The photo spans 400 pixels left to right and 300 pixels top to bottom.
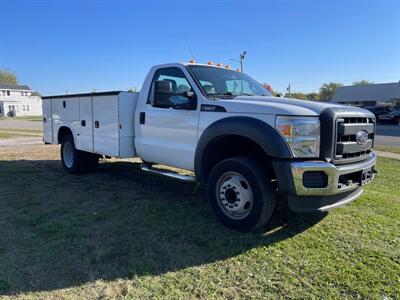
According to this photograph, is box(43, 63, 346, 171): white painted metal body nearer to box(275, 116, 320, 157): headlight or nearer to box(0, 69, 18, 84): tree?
box(275, 116, 320, 157): headlight

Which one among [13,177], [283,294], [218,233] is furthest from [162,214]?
[13,177]

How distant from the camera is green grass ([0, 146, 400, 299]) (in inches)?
121

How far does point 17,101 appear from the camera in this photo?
75938 millimetres

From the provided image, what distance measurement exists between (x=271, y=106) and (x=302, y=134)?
48 centimetres

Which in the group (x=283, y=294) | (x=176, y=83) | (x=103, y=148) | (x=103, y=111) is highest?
(x=176, y=83)

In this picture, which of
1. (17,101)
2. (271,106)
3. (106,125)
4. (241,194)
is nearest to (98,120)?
(106,125)

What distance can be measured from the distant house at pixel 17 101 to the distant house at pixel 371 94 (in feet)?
213

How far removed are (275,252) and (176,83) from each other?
9.19ft

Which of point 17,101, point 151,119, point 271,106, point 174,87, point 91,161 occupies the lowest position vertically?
point 91,161

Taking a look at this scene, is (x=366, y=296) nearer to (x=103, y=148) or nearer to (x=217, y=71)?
(x=217, y=71)

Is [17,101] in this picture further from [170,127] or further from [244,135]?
[244,135]

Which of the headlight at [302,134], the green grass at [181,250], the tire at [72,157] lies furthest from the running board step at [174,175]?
the tire at [72,157]

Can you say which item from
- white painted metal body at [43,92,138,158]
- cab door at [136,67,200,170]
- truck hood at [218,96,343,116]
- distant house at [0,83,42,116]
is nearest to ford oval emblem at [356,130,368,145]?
truck hood at [218,96,343,116]

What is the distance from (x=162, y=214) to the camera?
4.86m
